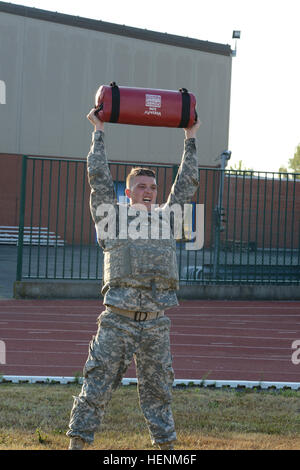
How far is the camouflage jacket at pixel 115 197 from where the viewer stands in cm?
422

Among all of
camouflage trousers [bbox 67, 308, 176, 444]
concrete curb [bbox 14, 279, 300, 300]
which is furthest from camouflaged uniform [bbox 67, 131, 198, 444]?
concrete curb [bbox 14, 279, 300, 300]

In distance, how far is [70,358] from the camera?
26.5 ft

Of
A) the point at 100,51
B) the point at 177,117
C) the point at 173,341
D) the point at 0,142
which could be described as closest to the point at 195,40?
the point at 100,51

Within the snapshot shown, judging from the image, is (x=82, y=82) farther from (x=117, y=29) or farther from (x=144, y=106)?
(x=144, y=106)

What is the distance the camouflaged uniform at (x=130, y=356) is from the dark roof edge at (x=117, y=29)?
23.2m

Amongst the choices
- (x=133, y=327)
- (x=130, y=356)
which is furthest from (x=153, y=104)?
(x=130, y=356)

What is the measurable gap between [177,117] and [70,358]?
160 inches

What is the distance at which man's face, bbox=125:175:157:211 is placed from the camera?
440 centimetres

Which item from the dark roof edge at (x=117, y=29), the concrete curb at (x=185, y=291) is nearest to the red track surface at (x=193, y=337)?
the concrete curb at (x=185, y=291)

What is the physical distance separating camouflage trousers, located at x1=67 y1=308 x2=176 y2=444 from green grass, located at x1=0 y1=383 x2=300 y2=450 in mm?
Result: 517

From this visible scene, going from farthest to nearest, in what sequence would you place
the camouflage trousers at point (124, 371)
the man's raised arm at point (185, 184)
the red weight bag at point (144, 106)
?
the red weight bag at point (144, 106), the man's raised arm at point (185, 184), the camouflage trousers at point (124, 371)

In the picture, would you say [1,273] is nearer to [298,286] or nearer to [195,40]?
[298,286]

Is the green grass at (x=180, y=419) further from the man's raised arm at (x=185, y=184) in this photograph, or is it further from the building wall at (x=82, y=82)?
the building wall at (x=82, y=82)

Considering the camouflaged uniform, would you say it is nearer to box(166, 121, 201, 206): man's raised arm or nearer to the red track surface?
box(166, 121, 201, 206): man's raised arm
